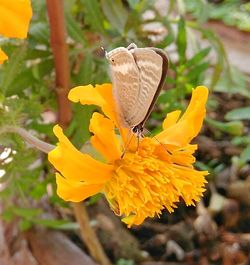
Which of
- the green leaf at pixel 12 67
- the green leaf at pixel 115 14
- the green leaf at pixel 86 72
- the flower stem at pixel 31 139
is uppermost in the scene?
the flower stem at pixel 31 139

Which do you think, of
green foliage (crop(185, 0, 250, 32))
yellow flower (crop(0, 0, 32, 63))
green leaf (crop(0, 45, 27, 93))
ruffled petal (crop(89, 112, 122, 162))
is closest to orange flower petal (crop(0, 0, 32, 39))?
yellow flower (crop(0, 0, 32, 63))

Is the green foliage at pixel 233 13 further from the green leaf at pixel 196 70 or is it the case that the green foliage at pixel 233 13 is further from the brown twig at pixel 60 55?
the brown twig at pixel 60 55

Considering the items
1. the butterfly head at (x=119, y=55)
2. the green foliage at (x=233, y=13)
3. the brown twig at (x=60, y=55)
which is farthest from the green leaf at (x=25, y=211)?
the green foliage at (x=233, y=13)

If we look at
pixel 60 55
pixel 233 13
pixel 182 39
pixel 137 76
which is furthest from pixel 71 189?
pixel 233 13

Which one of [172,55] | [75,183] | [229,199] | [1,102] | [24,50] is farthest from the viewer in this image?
[172,55]

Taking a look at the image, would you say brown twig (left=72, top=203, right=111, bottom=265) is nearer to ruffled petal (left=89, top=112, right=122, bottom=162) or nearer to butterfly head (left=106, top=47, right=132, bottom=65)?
ruffled petal (left=89, top=112, right=122, bottom=162)

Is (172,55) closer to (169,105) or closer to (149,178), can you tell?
(169,105)

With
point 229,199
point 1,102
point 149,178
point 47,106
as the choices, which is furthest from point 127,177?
point 229,199

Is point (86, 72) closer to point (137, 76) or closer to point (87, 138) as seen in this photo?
point (87, 138)
